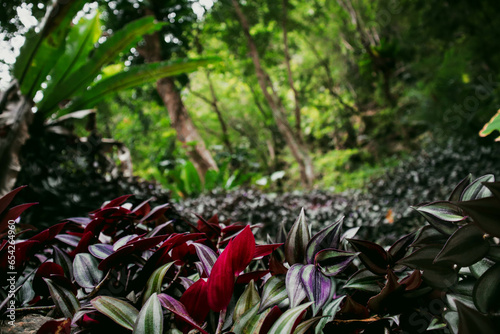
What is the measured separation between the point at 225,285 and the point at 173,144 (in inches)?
356

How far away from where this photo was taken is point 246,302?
0.42 m

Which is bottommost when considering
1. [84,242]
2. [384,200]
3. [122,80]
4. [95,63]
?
[384,200]

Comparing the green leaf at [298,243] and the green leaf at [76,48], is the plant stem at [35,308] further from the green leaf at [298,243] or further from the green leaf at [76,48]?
the green leaf at [76,48]

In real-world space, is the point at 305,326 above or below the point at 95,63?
below

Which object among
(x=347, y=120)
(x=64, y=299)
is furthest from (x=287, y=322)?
(x=347, y=120)

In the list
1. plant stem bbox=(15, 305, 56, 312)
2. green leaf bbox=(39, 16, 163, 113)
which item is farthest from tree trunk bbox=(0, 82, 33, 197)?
plant stem bbox=(15, 305, 56, 312)

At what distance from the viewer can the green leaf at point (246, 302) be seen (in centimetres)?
41

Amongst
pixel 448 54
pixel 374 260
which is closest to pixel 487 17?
pixel 448 54

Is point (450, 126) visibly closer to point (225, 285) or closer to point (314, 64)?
point (225, 285)

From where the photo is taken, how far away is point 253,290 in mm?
432

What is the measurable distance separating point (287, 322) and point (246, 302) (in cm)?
8

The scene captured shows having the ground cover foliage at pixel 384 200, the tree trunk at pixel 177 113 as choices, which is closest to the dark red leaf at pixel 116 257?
the ground cover foliage at pixel 384 200

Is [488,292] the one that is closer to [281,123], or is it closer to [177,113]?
[177,113]

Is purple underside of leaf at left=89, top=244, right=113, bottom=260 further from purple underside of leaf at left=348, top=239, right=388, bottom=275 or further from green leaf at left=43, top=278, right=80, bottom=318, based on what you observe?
purple underside of leaf at left=348, top=239, right=388, bottom=275
